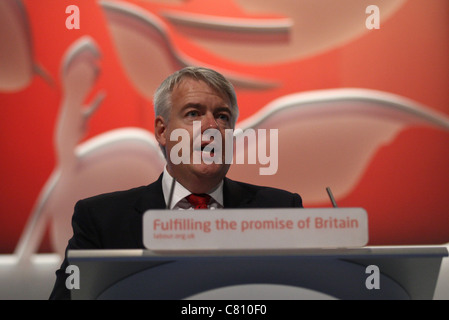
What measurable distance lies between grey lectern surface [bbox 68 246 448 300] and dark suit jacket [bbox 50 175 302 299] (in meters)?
0.63

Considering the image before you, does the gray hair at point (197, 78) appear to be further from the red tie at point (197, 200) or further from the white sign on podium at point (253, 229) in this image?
the white sign on podium at point (253, 229)

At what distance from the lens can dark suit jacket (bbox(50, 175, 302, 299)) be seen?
146cm

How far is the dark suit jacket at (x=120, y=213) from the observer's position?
4.79 feet

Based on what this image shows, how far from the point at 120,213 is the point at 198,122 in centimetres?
39

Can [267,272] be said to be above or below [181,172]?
below

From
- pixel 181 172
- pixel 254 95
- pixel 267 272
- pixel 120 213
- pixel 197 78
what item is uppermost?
pixel 254 95

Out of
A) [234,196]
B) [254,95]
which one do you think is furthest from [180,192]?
[254,95]

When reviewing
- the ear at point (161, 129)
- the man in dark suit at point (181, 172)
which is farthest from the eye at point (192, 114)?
the ear at point (161, 129)

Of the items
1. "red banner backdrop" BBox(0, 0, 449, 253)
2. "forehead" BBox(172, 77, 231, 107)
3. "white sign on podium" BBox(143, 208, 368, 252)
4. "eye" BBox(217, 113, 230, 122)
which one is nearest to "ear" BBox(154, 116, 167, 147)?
"forehead" BBox(172, 77, 231, 107)

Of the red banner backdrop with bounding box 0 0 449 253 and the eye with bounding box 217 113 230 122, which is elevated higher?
the red banner backdrop with bounding box 0 0 449 253

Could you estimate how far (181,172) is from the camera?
150 cm

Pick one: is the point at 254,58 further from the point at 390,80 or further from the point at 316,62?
the point at 390,80

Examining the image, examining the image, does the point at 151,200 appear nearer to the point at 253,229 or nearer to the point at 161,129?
the point at 161,129

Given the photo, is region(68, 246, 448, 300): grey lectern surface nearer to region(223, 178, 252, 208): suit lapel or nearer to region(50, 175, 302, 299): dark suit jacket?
region(50, 175, 302, 299): dark suit jacket
